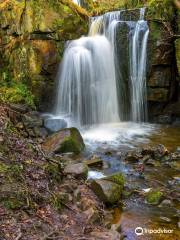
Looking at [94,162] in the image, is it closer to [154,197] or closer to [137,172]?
[137,172]

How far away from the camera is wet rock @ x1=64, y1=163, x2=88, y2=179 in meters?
7.58

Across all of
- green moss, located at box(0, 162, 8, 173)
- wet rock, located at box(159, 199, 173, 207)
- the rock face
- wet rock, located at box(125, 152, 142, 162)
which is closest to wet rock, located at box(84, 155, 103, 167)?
wet rock, located at box(125, 152, 142, 162)

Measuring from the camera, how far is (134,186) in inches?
310

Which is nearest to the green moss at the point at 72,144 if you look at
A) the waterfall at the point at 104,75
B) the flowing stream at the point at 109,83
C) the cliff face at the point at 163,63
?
the flowing stream at the point at 109,83

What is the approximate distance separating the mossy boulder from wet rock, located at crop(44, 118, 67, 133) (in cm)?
462

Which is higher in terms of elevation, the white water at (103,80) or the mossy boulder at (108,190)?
the white water at (103,80)

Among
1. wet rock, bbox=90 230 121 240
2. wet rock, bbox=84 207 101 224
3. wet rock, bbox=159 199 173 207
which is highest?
wet rock, bbox=84 207 101 224

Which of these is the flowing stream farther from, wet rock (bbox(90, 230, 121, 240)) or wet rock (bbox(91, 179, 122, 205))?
wet rock (bbox(90, 230, 121, 240))

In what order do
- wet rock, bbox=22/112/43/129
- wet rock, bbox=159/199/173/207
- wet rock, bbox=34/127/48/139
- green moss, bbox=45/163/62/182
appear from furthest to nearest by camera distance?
wet rock, bbox=22/112/43/129 → wet rock, bbox=34/127/48/139 → wet rock, bbox=159/199/173/207 → green moss, bbox=45/163/62/182

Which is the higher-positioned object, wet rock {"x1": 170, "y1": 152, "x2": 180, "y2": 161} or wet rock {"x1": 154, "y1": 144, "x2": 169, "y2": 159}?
wet rock {"x1": 154, "y1": 144, "x2": 169, "y2": 159}

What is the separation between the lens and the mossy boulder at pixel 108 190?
22.5 ft

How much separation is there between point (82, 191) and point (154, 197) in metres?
1.33

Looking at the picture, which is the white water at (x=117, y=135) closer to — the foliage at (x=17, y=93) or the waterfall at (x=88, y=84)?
the waterfall at (x=88, y=84)

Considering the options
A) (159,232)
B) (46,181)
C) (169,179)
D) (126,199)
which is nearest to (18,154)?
(46,181)
